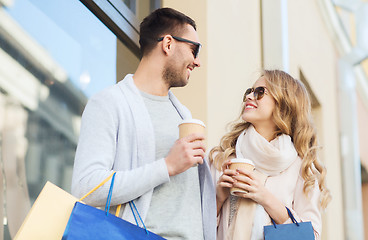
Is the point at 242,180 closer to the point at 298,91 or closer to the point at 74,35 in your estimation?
the point at 298,91

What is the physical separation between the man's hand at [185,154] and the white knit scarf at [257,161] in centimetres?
54

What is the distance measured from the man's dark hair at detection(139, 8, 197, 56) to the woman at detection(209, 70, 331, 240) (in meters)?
0.51

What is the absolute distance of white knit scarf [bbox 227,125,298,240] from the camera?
8.51 feet

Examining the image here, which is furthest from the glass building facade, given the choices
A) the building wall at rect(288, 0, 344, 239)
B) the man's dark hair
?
the building wall at rect(288, 0, 344, 239)

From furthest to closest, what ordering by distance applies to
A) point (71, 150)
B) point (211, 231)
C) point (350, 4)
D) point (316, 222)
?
point (350, 4) < point (71, 150) < point (316, 222) < point (211, 231)

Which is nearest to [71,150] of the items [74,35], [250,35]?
[74,35]

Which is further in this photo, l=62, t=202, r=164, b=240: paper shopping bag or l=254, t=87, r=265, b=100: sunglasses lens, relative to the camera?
l=254, t=87, r=265, b=100: sunglasses lens

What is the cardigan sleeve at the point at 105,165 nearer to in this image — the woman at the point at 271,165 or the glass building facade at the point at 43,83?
the woman at the point at 271,165

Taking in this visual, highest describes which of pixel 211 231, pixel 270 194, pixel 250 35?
pixel 250 35

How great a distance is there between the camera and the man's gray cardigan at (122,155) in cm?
211

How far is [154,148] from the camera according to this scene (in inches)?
92.3

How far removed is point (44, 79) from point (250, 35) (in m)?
3.17

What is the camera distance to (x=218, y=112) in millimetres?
4555

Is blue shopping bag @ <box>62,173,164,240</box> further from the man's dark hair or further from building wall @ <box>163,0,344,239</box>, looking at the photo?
building wall @ <box>163,0,344,239</box>
